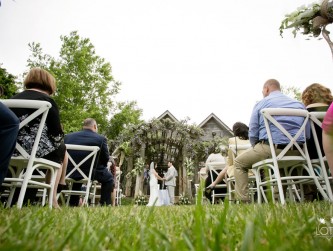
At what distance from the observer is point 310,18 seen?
149 inches

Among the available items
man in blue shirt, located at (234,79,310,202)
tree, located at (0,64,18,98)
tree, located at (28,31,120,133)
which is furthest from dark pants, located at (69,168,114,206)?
tree, located at (0,64,18,98)

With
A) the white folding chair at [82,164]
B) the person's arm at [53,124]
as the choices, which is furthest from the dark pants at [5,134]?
the white folding chair at [82,164]

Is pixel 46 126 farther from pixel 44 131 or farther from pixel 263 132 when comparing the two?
pixel 263 132

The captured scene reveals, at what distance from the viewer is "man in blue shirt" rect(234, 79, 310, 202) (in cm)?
318

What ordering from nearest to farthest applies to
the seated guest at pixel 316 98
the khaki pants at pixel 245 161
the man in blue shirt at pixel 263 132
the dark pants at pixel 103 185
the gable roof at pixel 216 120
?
the man in blue shirt at pixel 263 132 → the khaki pants at pixel 245 161 → the seated guest at pixel 316 98 → the dark pants at pixel 103 185 → the gable roof at pixel 216 120

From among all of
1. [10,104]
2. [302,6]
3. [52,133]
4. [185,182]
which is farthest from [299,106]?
[185,182]

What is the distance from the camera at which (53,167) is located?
112 inches

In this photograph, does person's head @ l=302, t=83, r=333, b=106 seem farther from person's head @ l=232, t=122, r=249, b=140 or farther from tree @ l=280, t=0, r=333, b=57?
person's head @ l=232, t=122, r=249, b=140

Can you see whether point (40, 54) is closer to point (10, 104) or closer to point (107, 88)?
point (107, 88)

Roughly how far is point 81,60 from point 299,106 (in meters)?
16.4

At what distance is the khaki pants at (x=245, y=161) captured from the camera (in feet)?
10.9

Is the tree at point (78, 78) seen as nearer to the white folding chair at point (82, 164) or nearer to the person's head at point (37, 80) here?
the white folding chair at point (82, 164)

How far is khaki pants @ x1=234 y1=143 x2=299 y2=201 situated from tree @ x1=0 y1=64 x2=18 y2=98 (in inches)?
648

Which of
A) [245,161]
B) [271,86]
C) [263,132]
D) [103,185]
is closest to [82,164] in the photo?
[103,185]
